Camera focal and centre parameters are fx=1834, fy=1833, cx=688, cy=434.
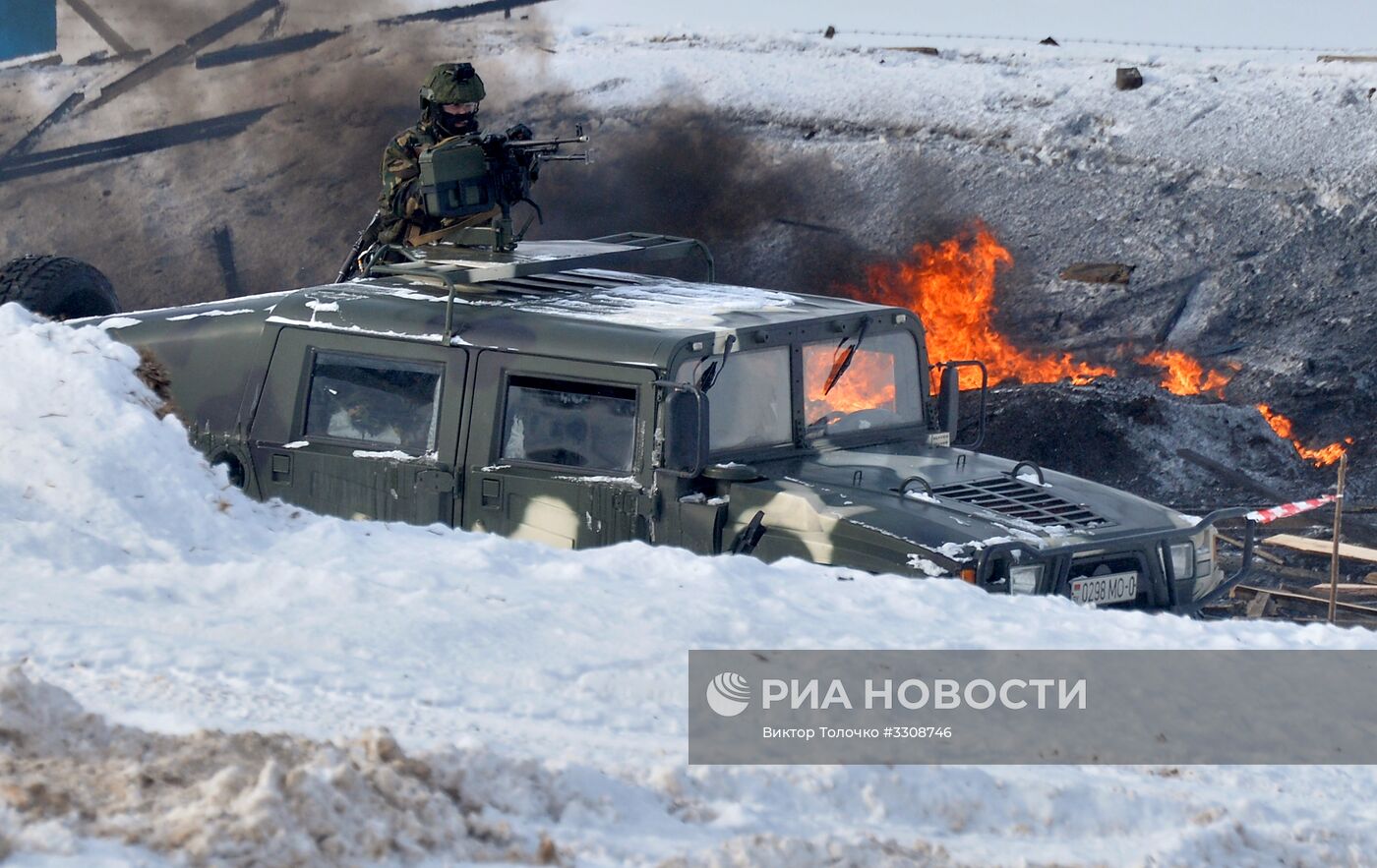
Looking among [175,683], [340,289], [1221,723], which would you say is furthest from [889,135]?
[175,683]

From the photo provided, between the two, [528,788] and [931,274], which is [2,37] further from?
[528,788]

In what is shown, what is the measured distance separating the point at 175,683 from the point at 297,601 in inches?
32.2

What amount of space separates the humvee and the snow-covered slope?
79cm

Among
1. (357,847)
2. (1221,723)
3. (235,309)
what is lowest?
(1221,723)

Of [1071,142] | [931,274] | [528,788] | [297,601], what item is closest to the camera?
[528,788]

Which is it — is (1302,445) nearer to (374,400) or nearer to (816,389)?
(816,389)

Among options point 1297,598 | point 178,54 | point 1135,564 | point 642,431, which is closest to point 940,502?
point 1135,564

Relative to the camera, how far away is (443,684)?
5.19 m

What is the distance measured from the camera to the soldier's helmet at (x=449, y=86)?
35.6ft

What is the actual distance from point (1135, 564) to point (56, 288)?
6277 mm

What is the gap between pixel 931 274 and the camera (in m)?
17.2

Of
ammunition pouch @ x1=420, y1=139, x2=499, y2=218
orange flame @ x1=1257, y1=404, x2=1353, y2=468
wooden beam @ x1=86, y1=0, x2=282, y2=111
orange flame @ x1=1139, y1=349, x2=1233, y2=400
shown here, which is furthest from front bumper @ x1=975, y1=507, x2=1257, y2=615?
wooden beam @ x1=86, y1=0, x2=282, y2=111

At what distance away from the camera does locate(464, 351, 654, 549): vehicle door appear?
7.75 metres

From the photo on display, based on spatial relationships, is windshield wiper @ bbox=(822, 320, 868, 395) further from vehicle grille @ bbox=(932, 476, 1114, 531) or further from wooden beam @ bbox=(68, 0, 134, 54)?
wooden beam @ bbox=(68, 0, 134, 54)
